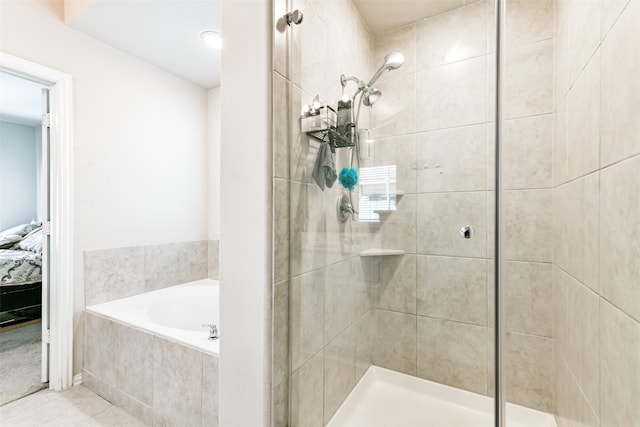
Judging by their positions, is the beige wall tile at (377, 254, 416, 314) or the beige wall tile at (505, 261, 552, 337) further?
the beige wall tile at (505, 261, 552, 337)

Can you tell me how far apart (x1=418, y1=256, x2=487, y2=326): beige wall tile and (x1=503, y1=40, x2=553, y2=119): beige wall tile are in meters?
0.80

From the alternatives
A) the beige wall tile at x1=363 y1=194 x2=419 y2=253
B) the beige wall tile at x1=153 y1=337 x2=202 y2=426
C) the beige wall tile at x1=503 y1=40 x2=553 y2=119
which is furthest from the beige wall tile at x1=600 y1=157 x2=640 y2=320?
the beige wall tile at x1=153 y1=337 x2=202 y2=426

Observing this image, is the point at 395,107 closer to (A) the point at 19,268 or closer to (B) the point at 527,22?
(B) the point at 527,22

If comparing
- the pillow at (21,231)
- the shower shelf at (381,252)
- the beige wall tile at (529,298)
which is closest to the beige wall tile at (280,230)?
the shower shelf at (381,252)

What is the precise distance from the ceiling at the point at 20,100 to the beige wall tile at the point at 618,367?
169 inches

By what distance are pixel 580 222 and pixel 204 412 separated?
5.72 feet

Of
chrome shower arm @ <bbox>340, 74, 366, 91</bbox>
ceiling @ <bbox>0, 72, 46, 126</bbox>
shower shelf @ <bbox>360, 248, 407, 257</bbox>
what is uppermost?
ceiling @ <bbox>0, 72, 46, 126</bbox>

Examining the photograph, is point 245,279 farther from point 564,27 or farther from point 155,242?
point 155,242

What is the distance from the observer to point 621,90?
684 millimetres

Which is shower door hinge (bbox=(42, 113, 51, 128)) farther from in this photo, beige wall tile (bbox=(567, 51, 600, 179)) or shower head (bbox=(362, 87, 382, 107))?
beige wall tile (bbox=(567, 51, 600, 179))

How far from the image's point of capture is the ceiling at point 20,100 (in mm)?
3256

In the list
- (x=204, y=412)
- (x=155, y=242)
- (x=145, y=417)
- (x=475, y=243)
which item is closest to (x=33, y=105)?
(x=155, y=242)

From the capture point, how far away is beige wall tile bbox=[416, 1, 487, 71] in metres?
1.00

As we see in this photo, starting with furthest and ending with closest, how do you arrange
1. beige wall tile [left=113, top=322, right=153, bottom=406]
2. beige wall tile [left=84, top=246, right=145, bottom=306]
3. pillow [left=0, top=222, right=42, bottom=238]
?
pillow [left=0, top=222, right=42, bottom=238] < beige wall tile [left=84, top=246, right=145, bottom=306] < beige wall tile [left=113, top=322, right=153, bottom=406]
